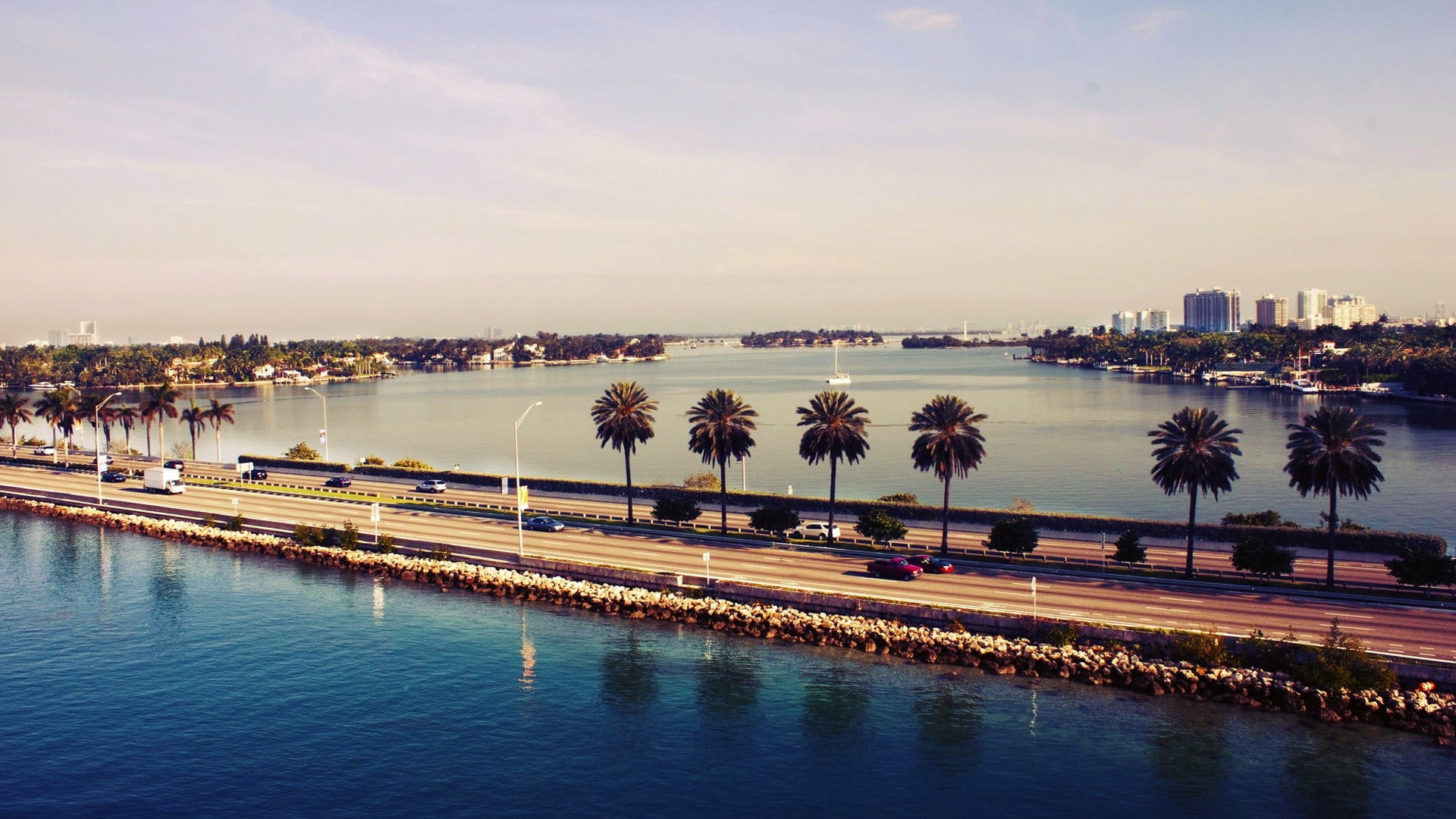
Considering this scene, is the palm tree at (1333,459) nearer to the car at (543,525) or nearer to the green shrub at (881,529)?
the green shrub at (881,529)

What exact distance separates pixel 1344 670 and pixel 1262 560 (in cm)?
1380

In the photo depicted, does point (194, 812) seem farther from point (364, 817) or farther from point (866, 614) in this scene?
point (866, 614)

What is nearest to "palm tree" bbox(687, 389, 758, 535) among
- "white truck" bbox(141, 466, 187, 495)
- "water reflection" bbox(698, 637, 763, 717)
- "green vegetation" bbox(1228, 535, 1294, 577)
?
"water reflection" bbox(698, 637, 763, 717)

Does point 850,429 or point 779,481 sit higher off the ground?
point 850,429

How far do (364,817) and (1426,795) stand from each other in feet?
105

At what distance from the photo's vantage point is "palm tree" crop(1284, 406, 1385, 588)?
4884 centimetres

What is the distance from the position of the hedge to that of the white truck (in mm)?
21556

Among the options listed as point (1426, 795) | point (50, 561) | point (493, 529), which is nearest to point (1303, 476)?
point (1426, 795)

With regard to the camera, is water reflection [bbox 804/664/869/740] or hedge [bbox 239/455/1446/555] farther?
hedge [bbox 239/455/1446/555]

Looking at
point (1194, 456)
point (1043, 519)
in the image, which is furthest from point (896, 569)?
point (1194, 456)

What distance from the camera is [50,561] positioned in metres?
65.5

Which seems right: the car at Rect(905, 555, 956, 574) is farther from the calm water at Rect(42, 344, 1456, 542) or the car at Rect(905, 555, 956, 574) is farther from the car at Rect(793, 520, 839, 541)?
the calm water at Rect(42, 344, 1456, 542)

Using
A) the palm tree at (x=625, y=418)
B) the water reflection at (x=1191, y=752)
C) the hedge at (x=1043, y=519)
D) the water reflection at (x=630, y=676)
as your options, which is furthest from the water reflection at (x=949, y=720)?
the palm tree at (x=625, y=418)

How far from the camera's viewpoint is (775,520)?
2473 inches
